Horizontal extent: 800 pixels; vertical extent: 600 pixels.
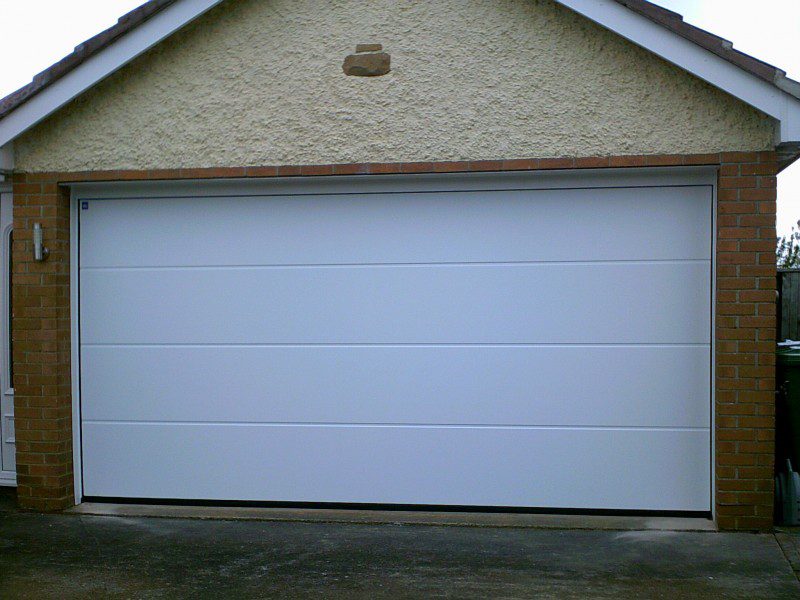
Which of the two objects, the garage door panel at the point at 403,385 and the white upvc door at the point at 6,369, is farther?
the white upvc door at the point at 6,369

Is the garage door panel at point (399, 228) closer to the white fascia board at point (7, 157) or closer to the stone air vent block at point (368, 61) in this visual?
the white fascia board at point (7, 157)

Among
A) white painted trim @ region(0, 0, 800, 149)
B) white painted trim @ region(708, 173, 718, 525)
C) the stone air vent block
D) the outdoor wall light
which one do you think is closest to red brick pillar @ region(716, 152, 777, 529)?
white painted trim @ region(708, 173, 718, 525)

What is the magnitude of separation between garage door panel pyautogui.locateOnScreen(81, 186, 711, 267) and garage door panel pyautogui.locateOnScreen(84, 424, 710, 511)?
4.31 ft

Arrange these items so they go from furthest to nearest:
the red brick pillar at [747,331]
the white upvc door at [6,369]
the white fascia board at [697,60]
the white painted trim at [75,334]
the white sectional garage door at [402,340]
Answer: the white upvc door at [6,369], the white painted trim at [75,334], the white sectional garage door at [402,340], the red brick pillar at [747,331], the white fascia board at [697,60]

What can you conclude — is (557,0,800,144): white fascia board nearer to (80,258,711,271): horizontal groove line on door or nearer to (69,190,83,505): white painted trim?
(80,258,711,271): horizontal groove line on door

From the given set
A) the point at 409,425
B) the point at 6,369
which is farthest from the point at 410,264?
the point at 6,369

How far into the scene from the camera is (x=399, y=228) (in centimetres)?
664

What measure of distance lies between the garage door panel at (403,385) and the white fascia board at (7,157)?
4.97ft

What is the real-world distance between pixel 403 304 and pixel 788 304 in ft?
10.5

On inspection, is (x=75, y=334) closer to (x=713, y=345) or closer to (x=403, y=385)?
(x=403, y=385)

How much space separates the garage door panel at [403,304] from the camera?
20.9 feet

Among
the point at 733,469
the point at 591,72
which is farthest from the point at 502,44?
the point at 733,469

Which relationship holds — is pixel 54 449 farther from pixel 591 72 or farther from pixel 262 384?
pixel 591 72

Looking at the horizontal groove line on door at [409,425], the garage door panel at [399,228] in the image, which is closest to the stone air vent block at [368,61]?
the garage door panel at [399,228]
